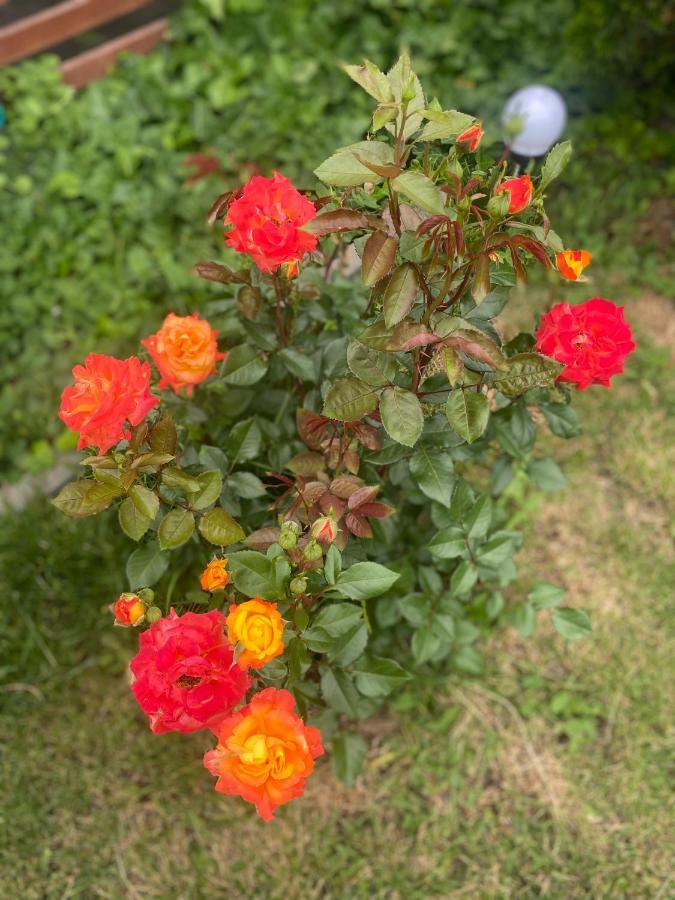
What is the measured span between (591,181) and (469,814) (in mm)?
2223

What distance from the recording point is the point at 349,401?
1241mm

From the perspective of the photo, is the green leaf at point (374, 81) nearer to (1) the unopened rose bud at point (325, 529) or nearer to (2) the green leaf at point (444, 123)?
(2) the green leaf at point (444, 123)

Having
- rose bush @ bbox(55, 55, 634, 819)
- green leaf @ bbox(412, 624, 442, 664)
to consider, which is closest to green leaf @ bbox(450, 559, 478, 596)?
rose bush @ bbox(55, 55, 634, 819)

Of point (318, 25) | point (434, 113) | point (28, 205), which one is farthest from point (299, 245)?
point (318, 25)

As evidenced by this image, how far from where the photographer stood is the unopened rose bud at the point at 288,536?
1.20 metres

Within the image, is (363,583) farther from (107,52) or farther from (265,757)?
(107,52)

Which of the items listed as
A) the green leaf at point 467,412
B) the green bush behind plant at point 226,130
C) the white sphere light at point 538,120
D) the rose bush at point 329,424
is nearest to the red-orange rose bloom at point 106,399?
the rose bush at point 329,424

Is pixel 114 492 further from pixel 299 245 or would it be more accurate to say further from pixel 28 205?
pixel 28 205

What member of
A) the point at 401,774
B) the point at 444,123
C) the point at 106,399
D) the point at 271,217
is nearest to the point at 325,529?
the point at 106,399

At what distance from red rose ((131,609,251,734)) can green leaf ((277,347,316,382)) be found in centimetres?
56

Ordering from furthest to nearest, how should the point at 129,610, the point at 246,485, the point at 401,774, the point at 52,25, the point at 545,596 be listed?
the point at 52,25, the point at 401,774, the point at 545,596, the point at 246,485, the point at 129,610

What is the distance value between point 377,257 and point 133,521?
21.4 inches

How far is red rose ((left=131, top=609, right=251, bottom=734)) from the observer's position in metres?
1.11

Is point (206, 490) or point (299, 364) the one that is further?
point (299, 364)
